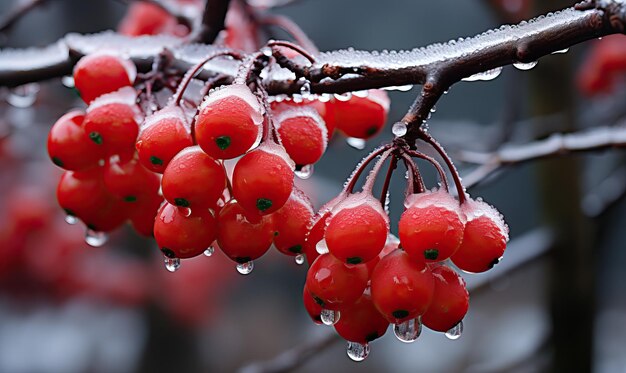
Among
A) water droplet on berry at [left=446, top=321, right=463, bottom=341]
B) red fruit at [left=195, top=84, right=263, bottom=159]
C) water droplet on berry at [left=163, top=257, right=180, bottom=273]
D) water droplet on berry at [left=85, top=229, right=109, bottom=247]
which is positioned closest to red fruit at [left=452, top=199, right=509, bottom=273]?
water droplet on berry at [left=446, top=321, right=463, bottom=341]

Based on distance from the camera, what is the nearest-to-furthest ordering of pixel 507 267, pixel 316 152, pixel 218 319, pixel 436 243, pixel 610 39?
pixel 436 243 < pixel 316 152 < pixel 507 267 < pixel 610 39 < pixel 218 319

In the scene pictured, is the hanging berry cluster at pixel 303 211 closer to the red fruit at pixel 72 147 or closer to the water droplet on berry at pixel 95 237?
the red fruit at pixel 72 147

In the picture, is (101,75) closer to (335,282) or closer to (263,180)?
(263,180)

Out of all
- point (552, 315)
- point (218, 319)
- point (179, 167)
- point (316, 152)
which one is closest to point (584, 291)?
point (552, 315)

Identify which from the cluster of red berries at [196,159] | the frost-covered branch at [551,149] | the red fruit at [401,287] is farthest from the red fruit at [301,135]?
the frost-covered branch at [551,149]

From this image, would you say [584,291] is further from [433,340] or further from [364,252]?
[433,340]

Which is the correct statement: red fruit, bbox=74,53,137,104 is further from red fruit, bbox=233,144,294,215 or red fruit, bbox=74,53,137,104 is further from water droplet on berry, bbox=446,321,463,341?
water droplet on berry, bbox=446,321,463,341
